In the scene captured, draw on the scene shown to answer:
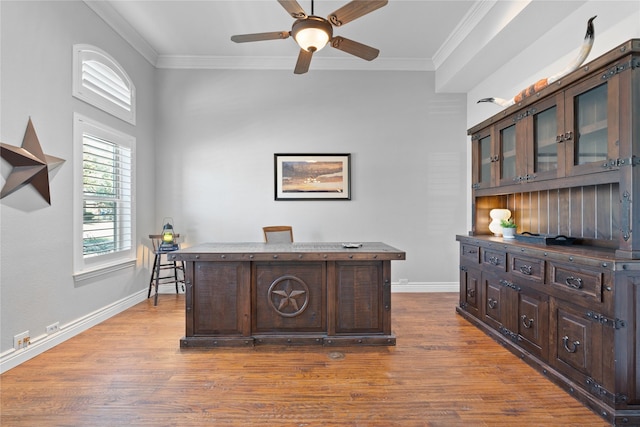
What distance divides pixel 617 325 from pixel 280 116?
4.10 metres

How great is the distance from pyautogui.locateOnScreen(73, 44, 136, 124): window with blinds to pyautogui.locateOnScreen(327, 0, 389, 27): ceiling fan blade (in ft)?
8.04

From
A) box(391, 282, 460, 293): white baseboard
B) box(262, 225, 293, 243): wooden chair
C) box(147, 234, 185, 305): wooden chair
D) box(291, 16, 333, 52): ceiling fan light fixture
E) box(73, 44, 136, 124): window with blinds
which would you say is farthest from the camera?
box(391, 282, 460, 293): white baseboard

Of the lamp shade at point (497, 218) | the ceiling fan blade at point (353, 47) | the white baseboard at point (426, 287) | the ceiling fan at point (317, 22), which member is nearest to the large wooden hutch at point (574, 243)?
the lamp shade at point (497, 218)

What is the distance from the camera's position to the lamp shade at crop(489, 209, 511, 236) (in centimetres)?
334

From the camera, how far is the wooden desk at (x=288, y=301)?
2.79 metres

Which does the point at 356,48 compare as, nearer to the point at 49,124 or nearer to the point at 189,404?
the point at 49,124

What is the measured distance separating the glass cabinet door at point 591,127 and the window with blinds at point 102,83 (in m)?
4.11

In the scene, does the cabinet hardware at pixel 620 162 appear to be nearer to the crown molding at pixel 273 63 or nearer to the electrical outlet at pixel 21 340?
the crown molding at pixel 273 63

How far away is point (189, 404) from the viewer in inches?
77.6

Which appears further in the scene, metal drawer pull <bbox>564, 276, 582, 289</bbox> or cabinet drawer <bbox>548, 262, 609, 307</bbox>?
metal drawer pull <bbox>564, 276, 582, 289</bbox>

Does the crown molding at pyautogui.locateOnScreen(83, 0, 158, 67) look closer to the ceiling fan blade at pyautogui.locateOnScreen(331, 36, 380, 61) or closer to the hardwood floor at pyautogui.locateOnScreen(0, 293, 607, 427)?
the ceiling fan blade at pyautogui.locateOnScreen(331, 36, 380, 61)

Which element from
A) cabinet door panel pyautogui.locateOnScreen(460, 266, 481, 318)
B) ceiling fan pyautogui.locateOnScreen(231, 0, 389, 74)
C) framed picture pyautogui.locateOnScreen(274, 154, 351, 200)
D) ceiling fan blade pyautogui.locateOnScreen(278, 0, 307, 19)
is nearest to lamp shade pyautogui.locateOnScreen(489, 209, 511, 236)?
cabinet door panel pyautogui.locateOnScreen(460, 266, 481, 318)

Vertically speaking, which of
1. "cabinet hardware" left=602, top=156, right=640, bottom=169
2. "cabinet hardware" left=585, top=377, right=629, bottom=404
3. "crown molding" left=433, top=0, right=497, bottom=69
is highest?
"crown molding" left=433, top=0, right=497, bottom=69

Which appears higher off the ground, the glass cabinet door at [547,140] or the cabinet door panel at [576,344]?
the glass cabinet door at [547,140]
